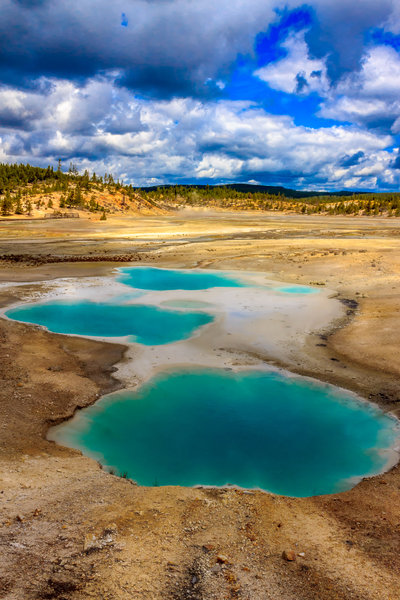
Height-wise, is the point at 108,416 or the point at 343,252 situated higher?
the point at 343,252

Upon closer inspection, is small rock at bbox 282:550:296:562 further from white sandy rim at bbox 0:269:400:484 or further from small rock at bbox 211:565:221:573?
white sandy rim at bbox 0:269:400:484

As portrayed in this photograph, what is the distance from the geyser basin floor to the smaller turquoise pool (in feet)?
38.2

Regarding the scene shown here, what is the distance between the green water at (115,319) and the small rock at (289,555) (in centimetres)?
908

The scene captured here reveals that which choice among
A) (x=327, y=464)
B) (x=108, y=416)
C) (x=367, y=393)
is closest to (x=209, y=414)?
(x=108, y=416)

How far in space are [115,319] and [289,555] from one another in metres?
12.4

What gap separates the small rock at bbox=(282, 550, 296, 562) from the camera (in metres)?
4.43

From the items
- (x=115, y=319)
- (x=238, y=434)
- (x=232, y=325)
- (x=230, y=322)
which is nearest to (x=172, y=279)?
(x=115, y=319)

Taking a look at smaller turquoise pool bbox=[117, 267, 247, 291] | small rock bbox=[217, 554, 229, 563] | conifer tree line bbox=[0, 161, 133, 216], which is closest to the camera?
small rock bbox=[217, 554, 229, 563]

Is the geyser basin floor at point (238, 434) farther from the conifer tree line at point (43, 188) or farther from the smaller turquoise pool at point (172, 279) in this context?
the conifer tree line at point (43, 188)

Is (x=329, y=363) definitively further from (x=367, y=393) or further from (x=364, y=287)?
(x=364, y=287)

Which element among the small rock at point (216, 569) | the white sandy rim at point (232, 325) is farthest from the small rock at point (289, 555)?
the white sandy rim at point (232, 325)

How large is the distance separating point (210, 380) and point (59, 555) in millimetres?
6511

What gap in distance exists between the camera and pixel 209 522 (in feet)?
16.9

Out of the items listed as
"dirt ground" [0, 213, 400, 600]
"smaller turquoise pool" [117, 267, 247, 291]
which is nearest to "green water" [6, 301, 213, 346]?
"dirt ground" [0, 213, 400, 600]
